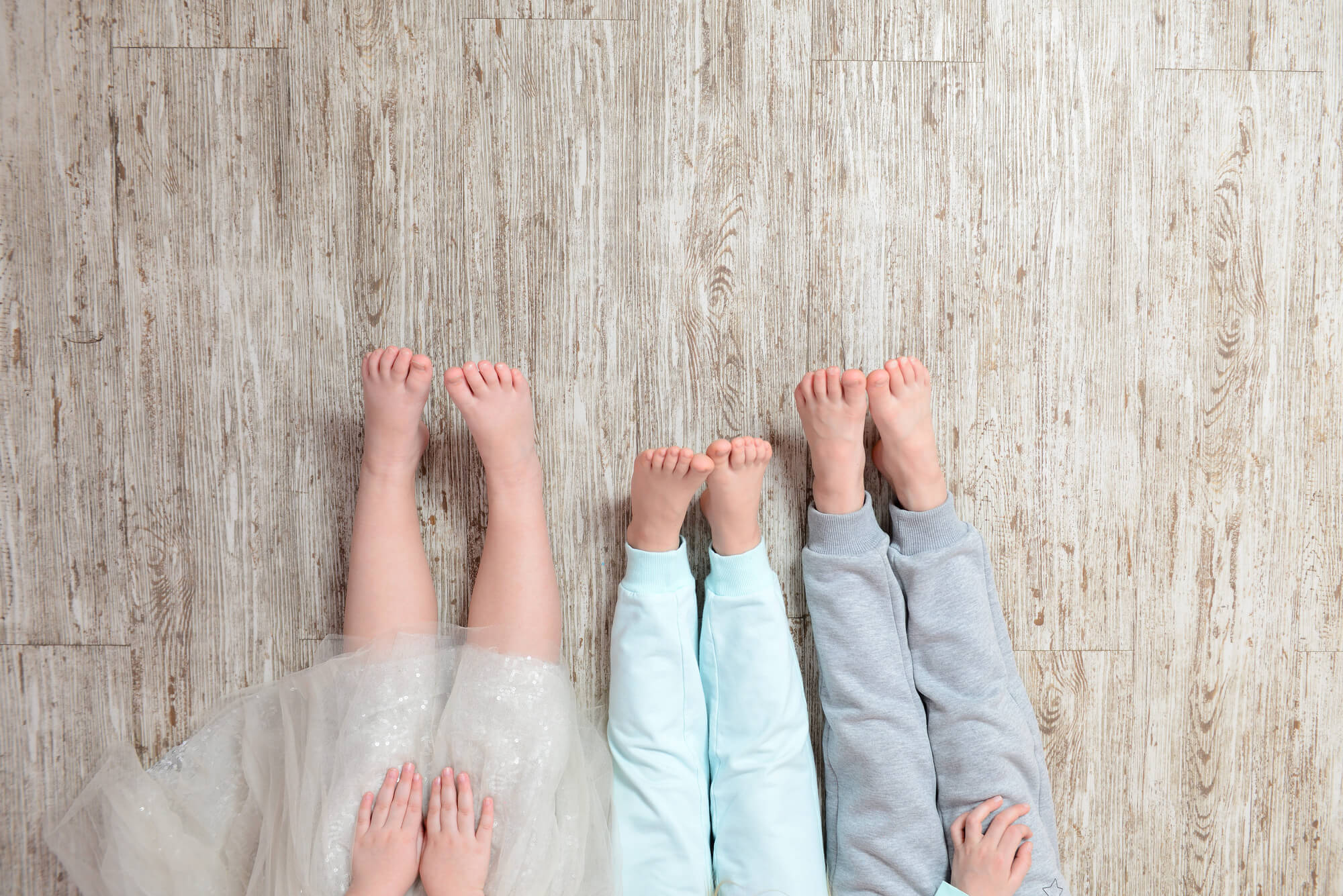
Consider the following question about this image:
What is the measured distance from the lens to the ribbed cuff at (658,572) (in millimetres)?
934

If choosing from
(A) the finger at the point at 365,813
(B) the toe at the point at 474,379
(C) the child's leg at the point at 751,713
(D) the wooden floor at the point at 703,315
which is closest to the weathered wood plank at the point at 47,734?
(D) the wooden floor at the point at 703,315

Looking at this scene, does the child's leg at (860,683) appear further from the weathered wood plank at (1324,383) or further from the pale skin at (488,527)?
the weathered wood plank at (1324,383)

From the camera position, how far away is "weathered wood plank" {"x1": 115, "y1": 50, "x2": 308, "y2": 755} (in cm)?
98

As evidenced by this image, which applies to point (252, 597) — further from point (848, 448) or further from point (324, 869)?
point (848, 448)

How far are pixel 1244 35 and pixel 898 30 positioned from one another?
484 mm

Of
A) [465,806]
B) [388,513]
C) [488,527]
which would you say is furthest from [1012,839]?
[388,513]

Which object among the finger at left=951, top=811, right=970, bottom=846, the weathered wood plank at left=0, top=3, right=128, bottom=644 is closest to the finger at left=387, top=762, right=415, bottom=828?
Result: the weathered wood plank at left=0, top=3, right=128, bottom=644

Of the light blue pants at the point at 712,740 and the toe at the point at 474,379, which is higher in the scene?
the toe at the point at 474,379

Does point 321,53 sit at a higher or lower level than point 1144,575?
higher

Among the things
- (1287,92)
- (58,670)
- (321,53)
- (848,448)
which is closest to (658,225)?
(848,448)

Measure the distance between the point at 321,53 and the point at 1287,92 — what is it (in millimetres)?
1338

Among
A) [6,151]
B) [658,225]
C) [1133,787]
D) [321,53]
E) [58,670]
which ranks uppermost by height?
[321,53]

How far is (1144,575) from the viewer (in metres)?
1.02

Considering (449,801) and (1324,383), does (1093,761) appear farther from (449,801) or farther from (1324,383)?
(449,801)
